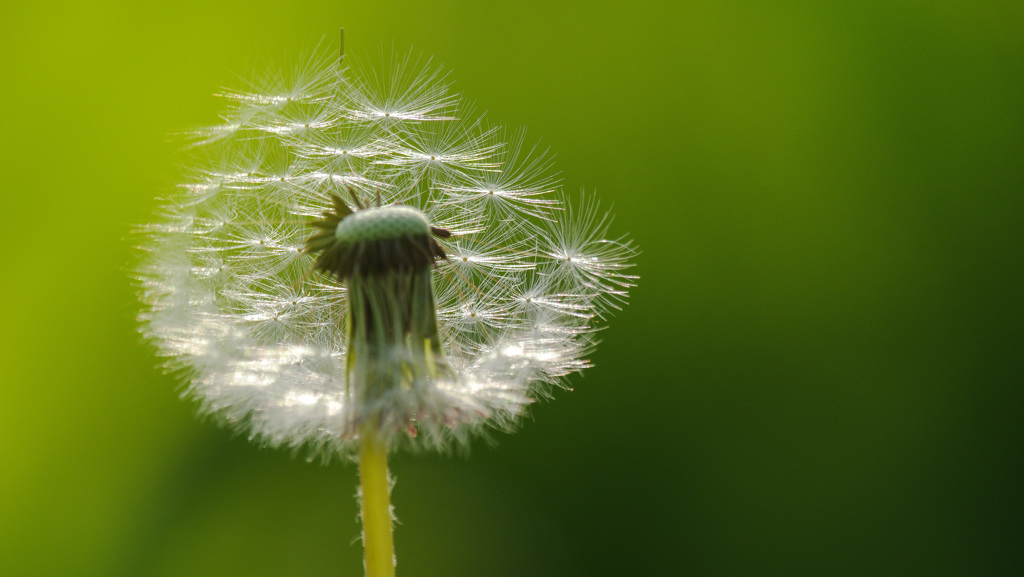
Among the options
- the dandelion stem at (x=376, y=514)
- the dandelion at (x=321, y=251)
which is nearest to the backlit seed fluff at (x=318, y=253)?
the dandelion at (x=321, y=251)

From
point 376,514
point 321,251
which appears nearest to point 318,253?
point 321,251

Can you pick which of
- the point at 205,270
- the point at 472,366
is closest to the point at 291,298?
the point at 205,270

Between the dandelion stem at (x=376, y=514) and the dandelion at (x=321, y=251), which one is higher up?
the dandelion at (x=321, y=251)

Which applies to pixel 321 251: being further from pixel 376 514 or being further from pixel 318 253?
pixel 376 514

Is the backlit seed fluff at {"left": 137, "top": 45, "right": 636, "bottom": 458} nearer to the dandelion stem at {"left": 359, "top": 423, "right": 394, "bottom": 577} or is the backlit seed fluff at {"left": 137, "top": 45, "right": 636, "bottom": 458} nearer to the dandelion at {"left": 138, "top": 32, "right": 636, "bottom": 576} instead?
the dandelion at {"left": 138, "top": 32, "right": 636, "bottom": 576}

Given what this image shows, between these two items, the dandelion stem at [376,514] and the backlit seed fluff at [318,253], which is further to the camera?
the backlit seed fluff at [318,253]

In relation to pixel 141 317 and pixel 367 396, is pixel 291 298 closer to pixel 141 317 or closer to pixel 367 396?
pixel 141 317

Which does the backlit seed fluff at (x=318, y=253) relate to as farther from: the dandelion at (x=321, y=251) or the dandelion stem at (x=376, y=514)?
the dandelion stem at (x=376, y=514)

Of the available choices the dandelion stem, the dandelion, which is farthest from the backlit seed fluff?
the dandelion stem
